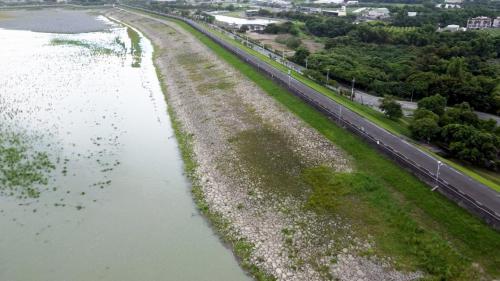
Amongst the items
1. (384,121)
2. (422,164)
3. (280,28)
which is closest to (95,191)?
(422,164)

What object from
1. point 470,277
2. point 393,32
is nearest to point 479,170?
point 470,277

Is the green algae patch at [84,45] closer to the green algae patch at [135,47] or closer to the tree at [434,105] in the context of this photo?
the green algae patch at [135,47]

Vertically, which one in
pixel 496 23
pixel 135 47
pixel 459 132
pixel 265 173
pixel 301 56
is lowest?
pixel 265 173

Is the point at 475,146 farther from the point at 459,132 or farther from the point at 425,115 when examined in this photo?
the point at 425,115

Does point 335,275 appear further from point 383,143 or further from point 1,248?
point 1,248

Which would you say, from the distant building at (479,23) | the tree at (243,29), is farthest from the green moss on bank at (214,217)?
the distant building at (479,23)

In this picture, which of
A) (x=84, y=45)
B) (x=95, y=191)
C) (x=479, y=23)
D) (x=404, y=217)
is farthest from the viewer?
(x=479, y=23)

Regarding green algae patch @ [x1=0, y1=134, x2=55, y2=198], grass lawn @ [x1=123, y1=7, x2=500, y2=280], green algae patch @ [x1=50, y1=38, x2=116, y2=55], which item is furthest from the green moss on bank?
green algae patch @ [x1=50, y1=38, x2=116, y2=55]

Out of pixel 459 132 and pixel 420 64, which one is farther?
pixel 420 64
